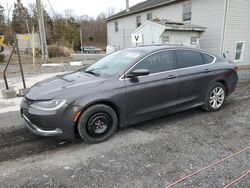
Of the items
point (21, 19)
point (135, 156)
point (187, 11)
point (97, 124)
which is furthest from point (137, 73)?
point (21, 19)

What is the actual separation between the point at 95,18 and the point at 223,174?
57354 mm

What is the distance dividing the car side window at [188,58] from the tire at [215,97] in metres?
0.66

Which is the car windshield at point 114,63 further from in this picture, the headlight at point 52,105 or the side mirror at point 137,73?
the headlight at point 52,105

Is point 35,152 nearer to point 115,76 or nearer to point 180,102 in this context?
point 115,76

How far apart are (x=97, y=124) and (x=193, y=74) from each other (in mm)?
2225

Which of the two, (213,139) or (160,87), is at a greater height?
(160,87)

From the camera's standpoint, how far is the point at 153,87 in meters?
3.57

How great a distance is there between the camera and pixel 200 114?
4.44m

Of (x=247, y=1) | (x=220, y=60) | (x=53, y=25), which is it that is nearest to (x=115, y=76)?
(x=220, y=60)

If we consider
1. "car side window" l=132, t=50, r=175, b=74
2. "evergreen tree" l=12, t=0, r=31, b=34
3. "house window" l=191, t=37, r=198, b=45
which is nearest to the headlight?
"car side window" l=132, t=50, r=175, b=74

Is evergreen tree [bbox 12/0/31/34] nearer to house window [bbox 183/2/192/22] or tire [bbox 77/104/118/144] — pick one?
house window [bbox 183/2/192/22]

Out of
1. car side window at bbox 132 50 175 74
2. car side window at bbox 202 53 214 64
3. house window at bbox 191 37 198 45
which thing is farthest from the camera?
house window at bbox 191 37 198 45

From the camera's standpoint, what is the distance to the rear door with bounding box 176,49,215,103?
396 cm

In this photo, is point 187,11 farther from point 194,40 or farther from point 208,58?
point 208,58
